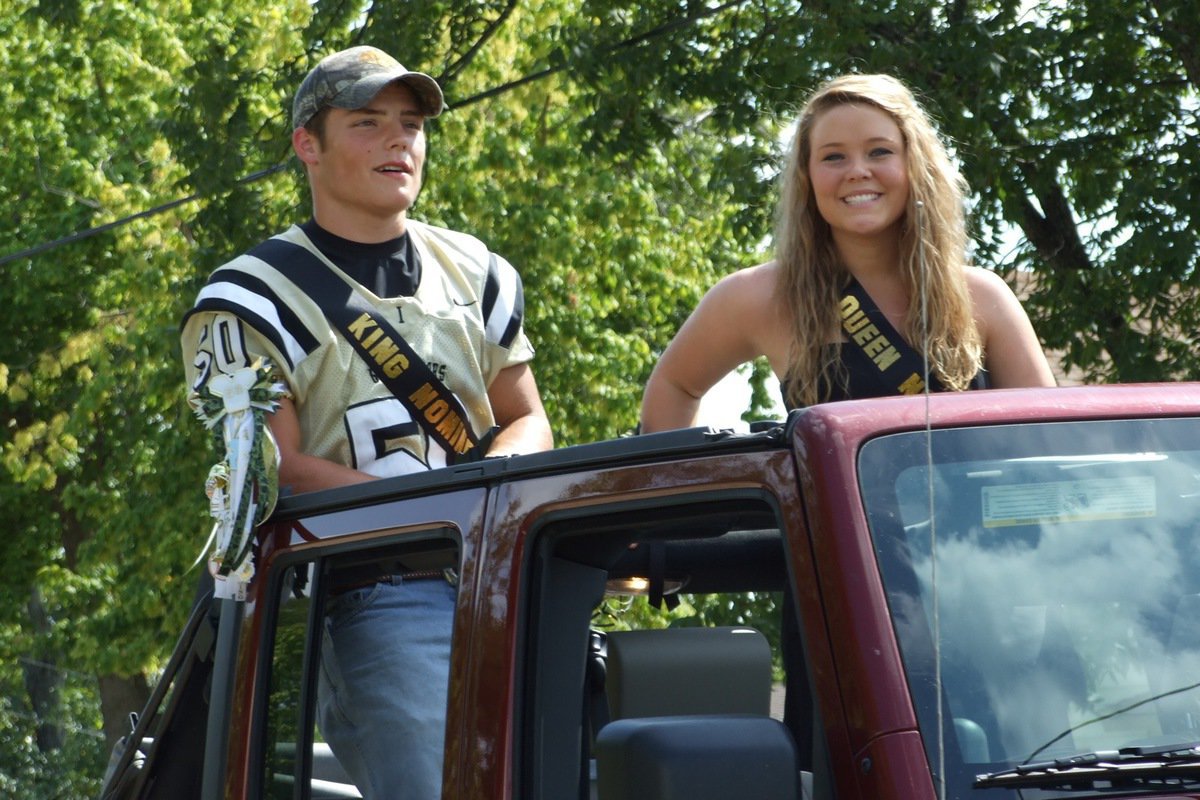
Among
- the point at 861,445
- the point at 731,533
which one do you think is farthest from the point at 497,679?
the point at 861,445

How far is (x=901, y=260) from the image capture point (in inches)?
125

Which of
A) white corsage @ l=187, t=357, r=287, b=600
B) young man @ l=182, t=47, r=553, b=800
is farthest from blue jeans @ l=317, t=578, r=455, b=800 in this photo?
white corsage @ l=187, t=357, r=287, b=600

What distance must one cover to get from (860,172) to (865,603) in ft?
4.55

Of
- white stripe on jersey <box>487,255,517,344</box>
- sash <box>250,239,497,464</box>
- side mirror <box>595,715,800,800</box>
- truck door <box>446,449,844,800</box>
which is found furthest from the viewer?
white stripe on jersey <box>487,255,517,344</box>

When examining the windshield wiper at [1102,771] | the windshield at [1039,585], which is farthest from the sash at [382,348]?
the windshield wiper at [1102,771]

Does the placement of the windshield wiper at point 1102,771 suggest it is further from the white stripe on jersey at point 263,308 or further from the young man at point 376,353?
the white stripe on jersey at point 263,308

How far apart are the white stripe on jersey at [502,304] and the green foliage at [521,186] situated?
3.51 feet

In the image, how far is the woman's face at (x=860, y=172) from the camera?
3.18 meters

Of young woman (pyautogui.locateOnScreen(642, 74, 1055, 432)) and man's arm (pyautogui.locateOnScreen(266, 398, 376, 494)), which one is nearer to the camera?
young woman (pyautogui.locateOnScreen(642, 74, 1055, 432))

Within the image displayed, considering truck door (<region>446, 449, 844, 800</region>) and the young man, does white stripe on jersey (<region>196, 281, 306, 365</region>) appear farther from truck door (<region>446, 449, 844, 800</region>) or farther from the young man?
truck door (<region>446, 449, 844, 800</region>)

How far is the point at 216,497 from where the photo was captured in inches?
122

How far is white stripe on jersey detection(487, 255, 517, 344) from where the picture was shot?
3.71 m

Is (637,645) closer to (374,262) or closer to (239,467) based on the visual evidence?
(239,467)

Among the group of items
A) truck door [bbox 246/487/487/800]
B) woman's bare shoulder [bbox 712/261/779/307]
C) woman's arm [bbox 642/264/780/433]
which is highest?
woman's bare shoulder [bbox 712/261/779/307]
